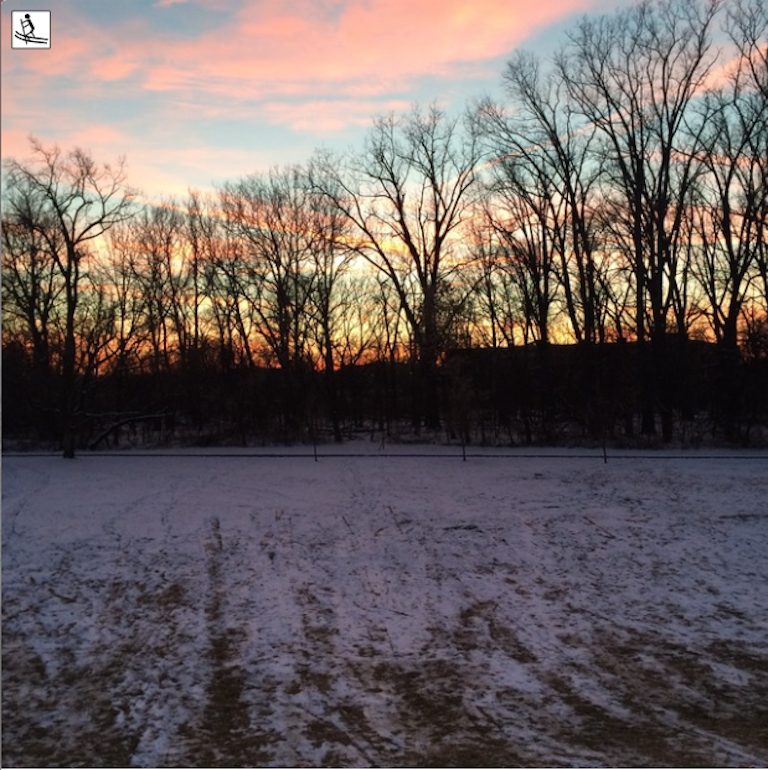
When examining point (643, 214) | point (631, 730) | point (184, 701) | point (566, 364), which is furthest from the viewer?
point (566, 364)

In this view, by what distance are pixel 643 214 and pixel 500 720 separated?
3135cm

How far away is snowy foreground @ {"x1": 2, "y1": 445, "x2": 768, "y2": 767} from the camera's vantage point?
5328 mm

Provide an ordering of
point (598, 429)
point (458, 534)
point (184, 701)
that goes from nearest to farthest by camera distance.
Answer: point (184, 701) < point (458, 534) < point (598, 429)

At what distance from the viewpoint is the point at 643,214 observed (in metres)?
32.6

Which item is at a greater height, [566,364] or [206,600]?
[566,364]

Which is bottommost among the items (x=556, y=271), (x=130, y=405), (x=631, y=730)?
(x=631, y=730)

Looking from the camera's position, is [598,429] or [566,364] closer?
[598,429]

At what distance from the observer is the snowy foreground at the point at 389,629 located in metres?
5.33

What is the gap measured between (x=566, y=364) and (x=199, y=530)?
86.7ft

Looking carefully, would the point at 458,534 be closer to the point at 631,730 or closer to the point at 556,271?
the point at 631,730

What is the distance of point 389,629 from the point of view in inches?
317

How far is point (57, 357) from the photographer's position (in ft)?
113

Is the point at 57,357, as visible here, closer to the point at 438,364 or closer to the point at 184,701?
the point at 438,364

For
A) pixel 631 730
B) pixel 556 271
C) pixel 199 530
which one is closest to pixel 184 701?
pixel 631 730
